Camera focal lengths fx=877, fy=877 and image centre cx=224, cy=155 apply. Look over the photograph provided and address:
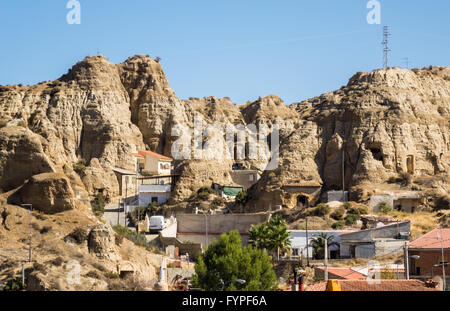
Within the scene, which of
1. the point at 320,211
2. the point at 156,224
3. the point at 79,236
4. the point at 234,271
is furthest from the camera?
the point at 320,211

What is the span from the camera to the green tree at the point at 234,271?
41.3 m

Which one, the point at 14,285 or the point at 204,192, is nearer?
the point at 14,285

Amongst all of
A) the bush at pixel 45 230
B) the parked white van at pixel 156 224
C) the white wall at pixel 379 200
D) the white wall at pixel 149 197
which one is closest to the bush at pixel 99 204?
the white wall at pixel 149 197

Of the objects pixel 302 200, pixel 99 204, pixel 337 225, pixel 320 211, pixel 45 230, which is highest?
pixel 302 200

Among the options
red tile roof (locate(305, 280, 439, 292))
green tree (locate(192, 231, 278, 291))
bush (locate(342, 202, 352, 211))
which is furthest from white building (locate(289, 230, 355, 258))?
red tile roof (locate(305, 280, 439, 292))

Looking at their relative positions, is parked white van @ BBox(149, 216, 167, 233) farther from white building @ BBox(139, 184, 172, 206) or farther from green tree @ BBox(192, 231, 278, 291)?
green tree @ BBox(192, 231, 278, 291)

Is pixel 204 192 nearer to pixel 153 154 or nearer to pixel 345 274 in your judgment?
pixel 153 154

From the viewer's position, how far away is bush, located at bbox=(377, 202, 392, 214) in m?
68.9

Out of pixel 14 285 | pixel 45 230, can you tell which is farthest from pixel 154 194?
pixel 14 285

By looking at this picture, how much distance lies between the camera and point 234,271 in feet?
140

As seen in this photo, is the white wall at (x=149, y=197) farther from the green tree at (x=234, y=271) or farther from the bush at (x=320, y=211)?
the green tree at (x=234, y=271)

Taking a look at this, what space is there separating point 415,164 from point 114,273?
1675 inches

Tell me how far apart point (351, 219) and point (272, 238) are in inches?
347
